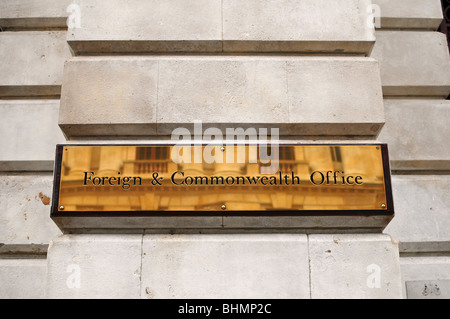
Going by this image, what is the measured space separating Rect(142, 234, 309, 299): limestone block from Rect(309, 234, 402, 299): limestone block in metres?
0.15

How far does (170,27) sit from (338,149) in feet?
8.46

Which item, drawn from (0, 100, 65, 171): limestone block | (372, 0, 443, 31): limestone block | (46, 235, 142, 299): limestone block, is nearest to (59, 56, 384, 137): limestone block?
(0, 100, 65, 171): limestone block

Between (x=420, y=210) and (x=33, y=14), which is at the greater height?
(x=33, y=14)

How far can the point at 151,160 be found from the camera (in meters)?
3.98

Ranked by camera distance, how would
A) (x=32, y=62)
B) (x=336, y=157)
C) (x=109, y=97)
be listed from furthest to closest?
(x=32, y=62)
(x=109, y=97)
(x=336, y=157)

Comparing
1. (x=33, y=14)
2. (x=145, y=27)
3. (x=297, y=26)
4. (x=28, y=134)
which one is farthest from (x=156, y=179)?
(x=33, y=14)

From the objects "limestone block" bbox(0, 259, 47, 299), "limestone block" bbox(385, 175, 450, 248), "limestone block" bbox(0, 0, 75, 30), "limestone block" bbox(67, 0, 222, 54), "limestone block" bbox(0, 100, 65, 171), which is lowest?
"limestone block" bbox(0, 259, 47, 299)

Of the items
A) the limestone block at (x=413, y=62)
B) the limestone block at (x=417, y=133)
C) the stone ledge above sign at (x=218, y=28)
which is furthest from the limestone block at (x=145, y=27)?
the limestone block at (x=417, y=133)

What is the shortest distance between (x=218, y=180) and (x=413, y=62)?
3539mm

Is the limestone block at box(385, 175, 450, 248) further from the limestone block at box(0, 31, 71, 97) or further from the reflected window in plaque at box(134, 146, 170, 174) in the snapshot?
the limestone block at box(0, 31, 71, 97)

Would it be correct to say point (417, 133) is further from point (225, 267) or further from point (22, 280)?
point (22, 280)

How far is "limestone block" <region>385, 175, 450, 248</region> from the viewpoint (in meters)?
4.57

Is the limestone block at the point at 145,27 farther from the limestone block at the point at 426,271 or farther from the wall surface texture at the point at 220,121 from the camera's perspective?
the limestone block at the point at 426,271
